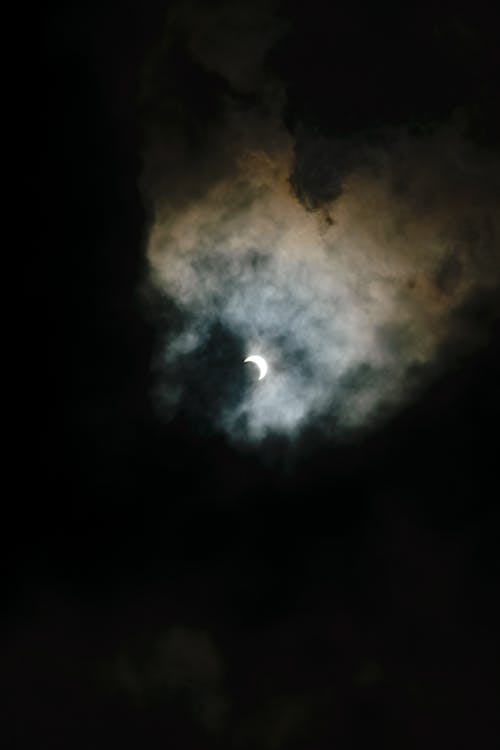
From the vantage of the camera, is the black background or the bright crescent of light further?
the bright crescent of light

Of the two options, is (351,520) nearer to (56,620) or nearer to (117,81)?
(56,620)

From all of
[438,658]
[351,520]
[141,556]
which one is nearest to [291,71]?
[351,520]

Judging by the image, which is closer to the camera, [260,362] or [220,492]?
[260,362]

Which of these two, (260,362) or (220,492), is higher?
(260,362)

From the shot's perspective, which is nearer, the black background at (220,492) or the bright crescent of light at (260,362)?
the black background at (220,492)
